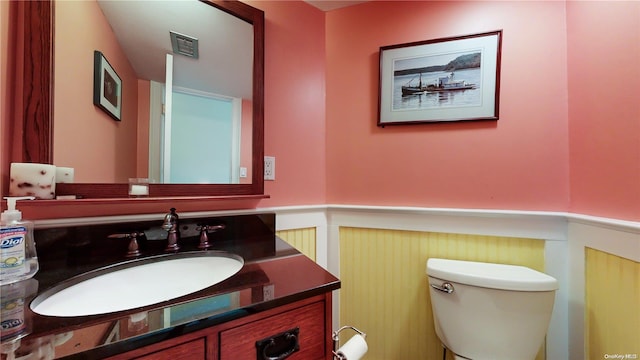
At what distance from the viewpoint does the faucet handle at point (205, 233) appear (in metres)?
0.91

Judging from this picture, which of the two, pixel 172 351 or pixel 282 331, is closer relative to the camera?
pixel 172 351

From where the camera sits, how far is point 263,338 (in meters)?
0.55

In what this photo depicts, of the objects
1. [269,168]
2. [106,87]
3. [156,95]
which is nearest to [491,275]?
[269,168]

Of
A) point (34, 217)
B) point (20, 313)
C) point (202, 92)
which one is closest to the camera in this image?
point (20, 313)

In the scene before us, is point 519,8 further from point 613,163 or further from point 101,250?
point 101,250

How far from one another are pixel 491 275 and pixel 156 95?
4.69 ft

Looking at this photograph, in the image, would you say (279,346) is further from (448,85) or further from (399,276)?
(448,85)

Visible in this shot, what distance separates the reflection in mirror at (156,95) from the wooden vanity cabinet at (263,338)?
639 millimetres

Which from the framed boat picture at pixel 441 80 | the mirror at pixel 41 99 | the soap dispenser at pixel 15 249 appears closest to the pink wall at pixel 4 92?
the mirror at pixel 41 99

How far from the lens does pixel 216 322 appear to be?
19.0 inches

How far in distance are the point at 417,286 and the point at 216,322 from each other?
1.04m

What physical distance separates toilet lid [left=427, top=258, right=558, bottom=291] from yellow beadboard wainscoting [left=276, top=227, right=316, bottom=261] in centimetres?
56

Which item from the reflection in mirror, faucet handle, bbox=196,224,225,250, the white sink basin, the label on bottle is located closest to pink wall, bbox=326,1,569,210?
the reflection in mirror

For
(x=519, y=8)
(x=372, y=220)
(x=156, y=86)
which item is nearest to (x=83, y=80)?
(x=156, y=86)
